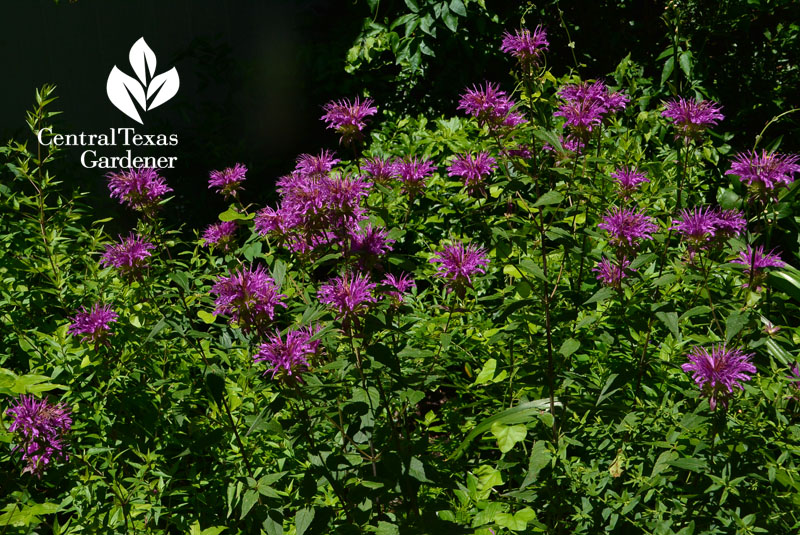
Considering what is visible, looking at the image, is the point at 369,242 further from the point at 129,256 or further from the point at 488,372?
the point at 129,256

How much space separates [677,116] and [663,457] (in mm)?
880

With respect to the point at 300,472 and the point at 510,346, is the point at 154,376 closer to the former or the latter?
the point at 300,472

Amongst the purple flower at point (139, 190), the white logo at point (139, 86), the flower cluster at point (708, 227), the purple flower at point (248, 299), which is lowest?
the purple flower at point (248, 299)

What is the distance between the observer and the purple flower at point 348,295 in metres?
1.51

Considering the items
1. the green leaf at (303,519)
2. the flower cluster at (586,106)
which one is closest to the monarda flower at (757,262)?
the flower cluster at (586,106)

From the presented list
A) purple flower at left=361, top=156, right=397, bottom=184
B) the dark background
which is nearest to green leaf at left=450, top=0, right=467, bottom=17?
the dark background

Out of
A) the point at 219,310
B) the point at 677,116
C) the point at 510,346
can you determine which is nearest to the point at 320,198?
the point at 219,310

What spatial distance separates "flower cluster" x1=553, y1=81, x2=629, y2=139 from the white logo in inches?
167

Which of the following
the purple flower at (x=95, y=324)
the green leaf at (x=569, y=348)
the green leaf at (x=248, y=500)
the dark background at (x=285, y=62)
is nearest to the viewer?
the green leaf at (x=248, y=500)

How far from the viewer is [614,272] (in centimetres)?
181

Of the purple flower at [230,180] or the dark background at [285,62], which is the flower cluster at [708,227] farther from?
the dark background at [285,62]

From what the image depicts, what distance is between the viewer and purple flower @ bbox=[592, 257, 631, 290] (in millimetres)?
1779

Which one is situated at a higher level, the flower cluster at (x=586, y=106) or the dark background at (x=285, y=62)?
the dark background at (x=285, y=62)

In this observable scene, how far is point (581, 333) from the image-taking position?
7.61ft
